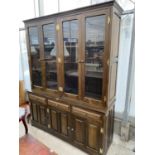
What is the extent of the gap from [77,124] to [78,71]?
786 mm

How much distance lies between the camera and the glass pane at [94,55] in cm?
167

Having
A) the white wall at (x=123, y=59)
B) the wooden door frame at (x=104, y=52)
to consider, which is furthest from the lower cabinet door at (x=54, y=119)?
the white wall at (x=123, y=59)

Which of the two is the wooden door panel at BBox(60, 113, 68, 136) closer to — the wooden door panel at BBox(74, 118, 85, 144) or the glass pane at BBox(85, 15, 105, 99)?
the wooden door panel at BBox(74, 118, 85, 144)

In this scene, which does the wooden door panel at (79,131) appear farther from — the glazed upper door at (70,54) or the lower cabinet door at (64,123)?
the glazed upper door at (70,54)

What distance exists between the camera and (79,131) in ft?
6.79

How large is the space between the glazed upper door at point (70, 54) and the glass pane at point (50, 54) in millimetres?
196

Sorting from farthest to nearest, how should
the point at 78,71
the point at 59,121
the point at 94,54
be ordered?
the point at 59,121
the point at 78,71
the point at 94,54

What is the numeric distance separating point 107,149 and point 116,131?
44 centimetres

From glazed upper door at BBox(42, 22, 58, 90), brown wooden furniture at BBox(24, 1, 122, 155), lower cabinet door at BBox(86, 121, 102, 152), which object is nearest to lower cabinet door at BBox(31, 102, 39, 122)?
brown wooden furniture at BBox(24, 1, 122, 155)

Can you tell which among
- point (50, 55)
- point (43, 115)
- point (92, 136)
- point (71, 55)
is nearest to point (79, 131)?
point (92, 136)

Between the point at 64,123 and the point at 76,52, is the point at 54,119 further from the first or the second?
the point at 76,52

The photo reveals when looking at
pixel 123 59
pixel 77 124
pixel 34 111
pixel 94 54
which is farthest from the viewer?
pixel 34 111
